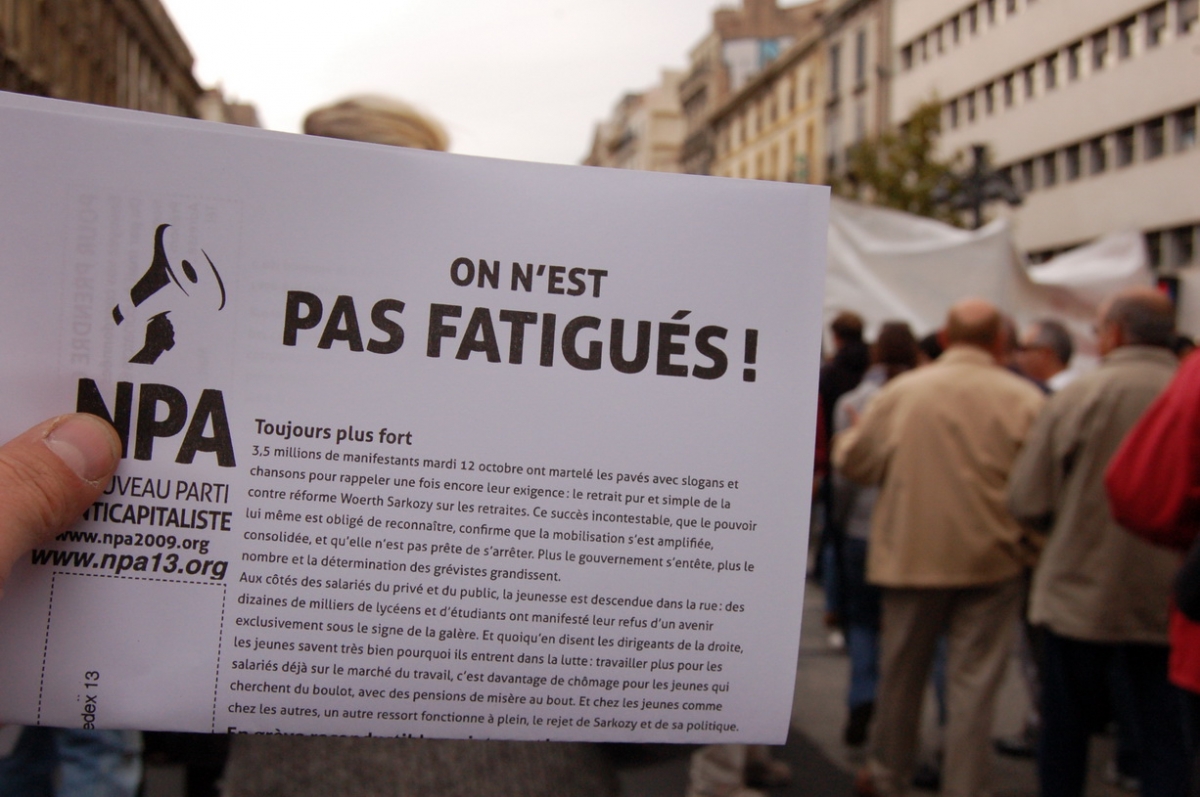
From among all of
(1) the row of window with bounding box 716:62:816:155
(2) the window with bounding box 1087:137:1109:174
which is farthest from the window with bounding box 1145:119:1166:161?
(1) the row of window with bounding box 716:62:816:155

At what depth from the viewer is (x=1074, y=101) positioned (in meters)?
30.8

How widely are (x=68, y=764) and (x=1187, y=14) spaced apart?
94.7ft

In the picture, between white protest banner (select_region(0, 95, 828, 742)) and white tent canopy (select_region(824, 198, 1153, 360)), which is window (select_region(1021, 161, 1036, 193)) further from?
white protest banner (select_region(0, 95, 828, 742))

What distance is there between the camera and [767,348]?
99 centimetres

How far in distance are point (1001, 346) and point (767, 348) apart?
3.69 meters

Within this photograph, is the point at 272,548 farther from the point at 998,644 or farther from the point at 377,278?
the point at 998,644

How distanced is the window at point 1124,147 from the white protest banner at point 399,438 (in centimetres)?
3186

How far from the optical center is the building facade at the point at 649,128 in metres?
69.8

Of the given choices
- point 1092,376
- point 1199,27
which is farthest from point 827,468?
A: point 1199,27

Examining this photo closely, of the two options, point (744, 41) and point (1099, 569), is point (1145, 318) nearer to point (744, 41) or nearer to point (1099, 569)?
point (1099, 569)

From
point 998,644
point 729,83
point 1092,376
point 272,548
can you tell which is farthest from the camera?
point 729,83

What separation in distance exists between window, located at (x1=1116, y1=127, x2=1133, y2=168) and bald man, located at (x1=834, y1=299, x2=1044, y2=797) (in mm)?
28460

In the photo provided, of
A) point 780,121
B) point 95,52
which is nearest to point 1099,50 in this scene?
point 780,121

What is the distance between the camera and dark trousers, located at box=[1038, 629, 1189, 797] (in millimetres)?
3451
